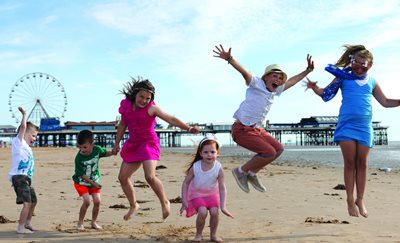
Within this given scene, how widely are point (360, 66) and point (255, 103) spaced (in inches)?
58.2

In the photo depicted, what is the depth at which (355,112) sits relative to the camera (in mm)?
6645

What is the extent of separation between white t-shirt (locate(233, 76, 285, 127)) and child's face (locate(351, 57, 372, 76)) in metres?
1.18

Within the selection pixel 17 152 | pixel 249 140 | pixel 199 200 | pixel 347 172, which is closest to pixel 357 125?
pixel 347 172

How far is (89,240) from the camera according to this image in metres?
6.49

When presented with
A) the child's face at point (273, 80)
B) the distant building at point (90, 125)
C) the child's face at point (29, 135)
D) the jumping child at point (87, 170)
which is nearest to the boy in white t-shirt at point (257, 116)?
the child's face at point (273, 80)

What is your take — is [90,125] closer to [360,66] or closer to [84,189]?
[84,189]

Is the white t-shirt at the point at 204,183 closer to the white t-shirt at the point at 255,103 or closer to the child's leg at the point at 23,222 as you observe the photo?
the white t-shirt at the point at 255,103

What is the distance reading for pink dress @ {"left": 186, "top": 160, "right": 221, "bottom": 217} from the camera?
260 inches

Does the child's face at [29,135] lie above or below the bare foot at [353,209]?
above

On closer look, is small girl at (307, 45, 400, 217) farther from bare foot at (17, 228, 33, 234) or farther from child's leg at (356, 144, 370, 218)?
bare foot at (17, 228, 33, 234)

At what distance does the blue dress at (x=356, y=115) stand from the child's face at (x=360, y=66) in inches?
7.3

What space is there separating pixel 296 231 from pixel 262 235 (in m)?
0.56

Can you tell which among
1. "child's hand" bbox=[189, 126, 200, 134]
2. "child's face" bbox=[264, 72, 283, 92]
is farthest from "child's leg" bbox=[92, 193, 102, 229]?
"child's face" bbox=[264, 72, 283, 92]

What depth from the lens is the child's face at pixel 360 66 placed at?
6.90 metres
